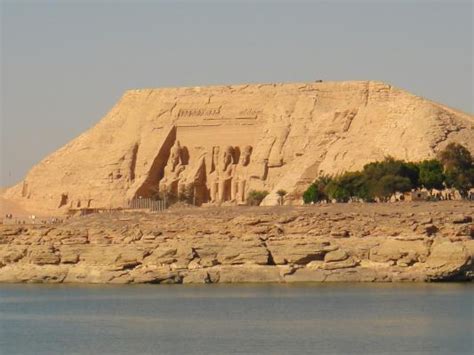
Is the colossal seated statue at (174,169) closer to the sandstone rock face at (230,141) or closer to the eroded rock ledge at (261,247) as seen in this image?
the sandstone rock face at (230,141)

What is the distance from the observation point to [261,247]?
189 feet

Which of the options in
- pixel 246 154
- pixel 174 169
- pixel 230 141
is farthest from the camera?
pixel 174 169

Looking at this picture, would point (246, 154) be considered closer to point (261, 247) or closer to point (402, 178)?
point (402, 178)

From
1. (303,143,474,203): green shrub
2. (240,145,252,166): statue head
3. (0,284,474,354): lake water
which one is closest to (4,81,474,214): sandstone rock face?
(240,145,252,166): statue head

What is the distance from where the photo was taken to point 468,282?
54.9 meters

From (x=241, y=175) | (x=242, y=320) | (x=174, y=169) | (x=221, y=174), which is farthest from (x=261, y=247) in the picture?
(x=174, y=169)

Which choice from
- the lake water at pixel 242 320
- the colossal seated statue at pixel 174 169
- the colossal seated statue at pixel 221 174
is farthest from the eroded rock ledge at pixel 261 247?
the colossal seated statue at pixel 174 169

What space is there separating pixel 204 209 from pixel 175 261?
886 centimetres

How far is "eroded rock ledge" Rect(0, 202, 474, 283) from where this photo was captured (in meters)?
55.8

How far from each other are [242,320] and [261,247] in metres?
13.9

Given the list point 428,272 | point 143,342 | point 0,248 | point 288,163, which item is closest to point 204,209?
point 0,248

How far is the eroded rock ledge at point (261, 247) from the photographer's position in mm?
55750

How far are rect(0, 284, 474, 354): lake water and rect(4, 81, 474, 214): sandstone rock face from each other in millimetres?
26791

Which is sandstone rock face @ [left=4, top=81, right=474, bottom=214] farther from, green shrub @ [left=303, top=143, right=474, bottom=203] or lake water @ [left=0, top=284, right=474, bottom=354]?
lake water @ [left=0, top=284, right=474, bottom=354]
